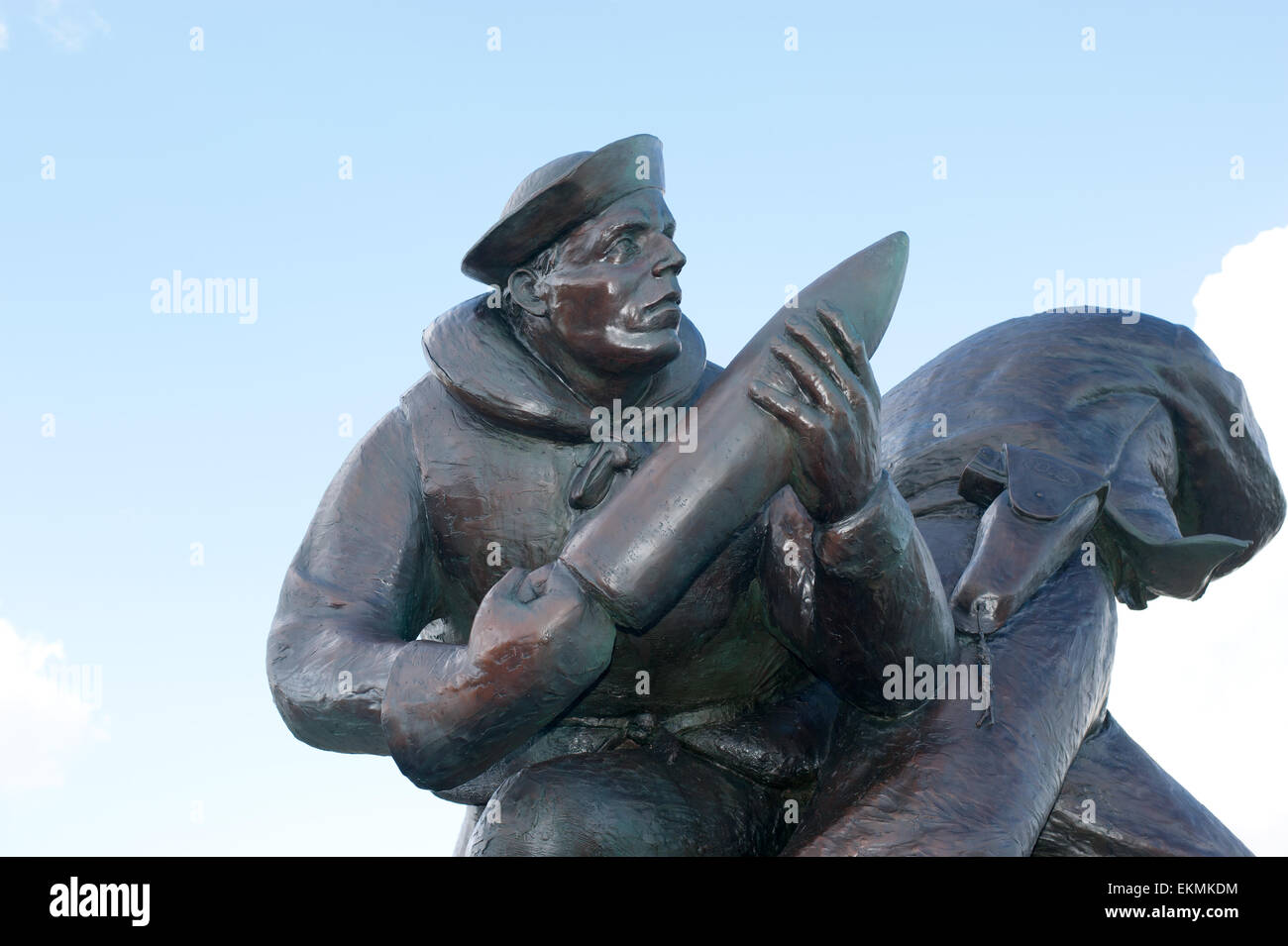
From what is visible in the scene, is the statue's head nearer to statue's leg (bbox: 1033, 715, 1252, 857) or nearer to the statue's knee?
the statue's knee

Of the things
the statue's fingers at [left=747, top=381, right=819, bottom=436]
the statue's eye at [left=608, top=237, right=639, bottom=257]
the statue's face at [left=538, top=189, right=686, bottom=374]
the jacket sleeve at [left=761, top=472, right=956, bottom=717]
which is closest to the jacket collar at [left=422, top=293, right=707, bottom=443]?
the statue's face at [left=538, top=189, right=686, bottom=374]

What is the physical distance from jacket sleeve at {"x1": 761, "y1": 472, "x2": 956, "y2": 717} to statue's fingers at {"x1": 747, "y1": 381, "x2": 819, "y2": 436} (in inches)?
9.2

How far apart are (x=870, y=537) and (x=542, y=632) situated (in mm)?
789

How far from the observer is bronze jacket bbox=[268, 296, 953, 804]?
3.94 meters

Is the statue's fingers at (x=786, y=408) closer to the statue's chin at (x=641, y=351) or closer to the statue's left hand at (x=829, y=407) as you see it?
the statue's left hand at (x=829, y=407)

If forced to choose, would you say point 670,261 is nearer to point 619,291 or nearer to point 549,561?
point 619,291

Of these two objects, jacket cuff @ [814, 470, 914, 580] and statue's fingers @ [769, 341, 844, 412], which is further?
jacket cuff @ [814, 470, 914, 580]

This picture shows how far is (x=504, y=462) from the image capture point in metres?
4.20

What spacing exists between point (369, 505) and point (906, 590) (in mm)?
1312

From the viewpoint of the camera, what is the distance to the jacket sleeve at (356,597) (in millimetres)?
3785

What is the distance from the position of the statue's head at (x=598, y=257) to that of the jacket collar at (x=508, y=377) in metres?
0.08
